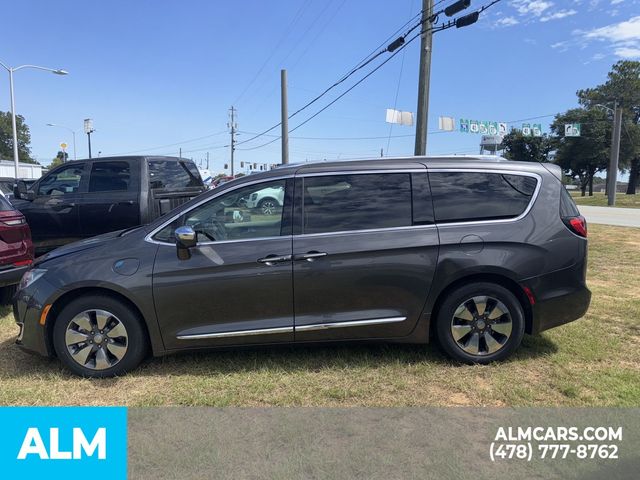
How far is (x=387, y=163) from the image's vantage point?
412 cm

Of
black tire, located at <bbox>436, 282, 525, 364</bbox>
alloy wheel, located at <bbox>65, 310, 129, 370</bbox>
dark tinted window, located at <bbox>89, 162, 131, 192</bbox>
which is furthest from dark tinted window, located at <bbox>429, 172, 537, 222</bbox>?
dark tinted window, located at <bbox>89, 162, 131, 192</bbox>

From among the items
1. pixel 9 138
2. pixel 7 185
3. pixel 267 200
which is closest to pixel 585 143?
pixel 7 185

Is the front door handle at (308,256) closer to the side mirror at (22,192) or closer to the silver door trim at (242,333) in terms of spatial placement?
the silver door trim at (242,333)

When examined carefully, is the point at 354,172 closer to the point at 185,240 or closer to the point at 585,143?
the point at 185,240

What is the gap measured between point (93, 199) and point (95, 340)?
13.0ft

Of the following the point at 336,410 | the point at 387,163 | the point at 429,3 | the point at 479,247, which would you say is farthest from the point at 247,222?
the point at 429,3

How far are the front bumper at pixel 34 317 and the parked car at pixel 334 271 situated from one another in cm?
1

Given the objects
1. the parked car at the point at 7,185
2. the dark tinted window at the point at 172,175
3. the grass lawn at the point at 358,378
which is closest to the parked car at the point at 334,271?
the grass lawn at the point at 358,378

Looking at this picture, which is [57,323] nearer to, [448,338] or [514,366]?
[448,338]

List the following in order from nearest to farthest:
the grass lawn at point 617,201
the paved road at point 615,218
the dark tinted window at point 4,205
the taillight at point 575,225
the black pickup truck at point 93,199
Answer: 1. the taillight at point 575,225
2. the dark tinted window at point 4,205
3. the black pickup truck at point 93,199
4. the paved road at point 615,218
5. the grass lawn at point 617,201

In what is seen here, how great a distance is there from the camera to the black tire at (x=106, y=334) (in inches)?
150

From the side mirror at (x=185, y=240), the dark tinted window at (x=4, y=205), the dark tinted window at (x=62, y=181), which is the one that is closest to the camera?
the side mirror at (x=185, y=240)

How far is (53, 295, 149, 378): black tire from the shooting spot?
12.5 ft

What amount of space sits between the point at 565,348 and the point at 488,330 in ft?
3.18
